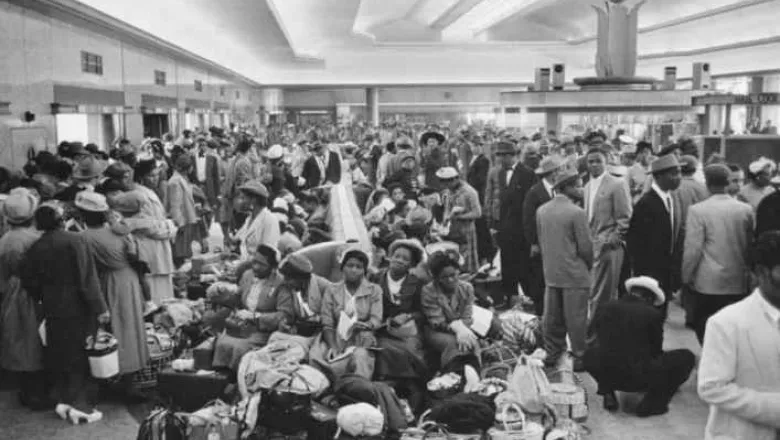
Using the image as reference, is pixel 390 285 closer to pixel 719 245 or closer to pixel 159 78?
pixel 719 245

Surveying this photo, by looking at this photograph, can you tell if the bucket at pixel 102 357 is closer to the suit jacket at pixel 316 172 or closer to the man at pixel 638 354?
the man at pixel 638 354

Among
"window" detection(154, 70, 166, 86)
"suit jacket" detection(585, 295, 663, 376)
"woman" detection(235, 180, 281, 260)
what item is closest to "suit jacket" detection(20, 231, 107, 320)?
"woman" detection(235, 180, 281, 260)

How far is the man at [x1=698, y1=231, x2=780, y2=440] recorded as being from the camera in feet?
9.81

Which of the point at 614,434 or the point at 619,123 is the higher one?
the point at 619,123

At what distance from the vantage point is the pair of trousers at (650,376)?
6.20m

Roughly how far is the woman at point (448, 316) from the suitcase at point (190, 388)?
164 centimetres

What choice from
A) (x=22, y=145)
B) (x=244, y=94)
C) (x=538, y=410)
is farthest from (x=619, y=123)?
(x=244, y=94)

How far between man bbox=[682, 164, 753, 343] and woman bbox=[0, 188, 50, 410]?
5.17 m

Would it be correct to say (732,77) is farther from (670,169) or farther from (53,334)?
(53,334)

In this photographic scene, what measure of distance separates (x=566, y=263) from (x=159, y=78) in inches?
514

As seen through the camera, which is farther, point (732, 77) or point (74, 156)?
point (732, 77)

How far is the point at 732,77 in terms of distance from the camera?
29.9 meters

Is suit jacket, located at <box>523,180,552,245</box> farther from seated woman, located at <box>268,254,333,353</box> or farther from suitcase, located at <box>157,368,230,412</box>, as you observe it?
suitcase, located at <box>157,368,230,412</box>

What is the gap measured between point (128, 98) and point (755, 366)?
13751 millimetres
